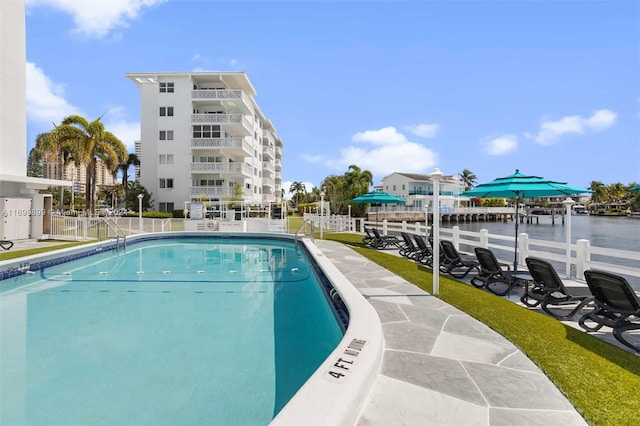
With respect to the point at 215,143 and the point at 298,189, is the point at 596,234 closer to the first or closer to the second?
the point at 215,143

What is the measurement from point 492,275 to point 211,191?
105ft

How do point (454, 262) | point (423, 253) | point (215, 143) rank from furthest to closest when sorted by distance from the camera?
1. point (215, 143)
2. point (423, 253)
3. point (454, 262)

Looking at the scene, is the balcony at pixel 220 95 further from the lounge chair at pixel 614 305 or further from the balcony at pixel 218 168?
the lounge chair at pixel 614 305

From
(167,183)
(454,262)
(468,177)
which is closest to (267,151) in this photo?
(167,183)

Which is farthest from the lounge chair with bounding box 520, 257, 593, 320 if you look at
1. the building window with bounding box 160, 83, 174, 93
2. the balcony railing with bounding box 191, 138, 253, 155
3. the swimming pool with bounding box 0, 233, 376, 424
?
the building window with bounding box 160, 83, 174, 93

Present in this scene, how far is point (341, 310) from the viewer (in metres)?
6.06

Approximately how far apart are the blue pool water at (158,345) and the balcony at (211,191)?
24439 millimetres

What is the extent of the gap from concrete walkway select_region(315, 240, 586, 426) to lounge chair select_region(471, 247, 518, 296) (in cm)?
249

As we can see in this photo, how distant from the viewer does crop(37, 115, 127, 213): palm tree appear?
85.1 ft

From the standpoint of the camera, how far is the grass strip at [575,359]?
2906mm

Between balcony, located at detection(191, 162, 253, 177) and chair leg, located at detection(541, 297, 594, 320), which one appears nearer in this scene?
chair leg, located at detection(541, 297, 594, 320)

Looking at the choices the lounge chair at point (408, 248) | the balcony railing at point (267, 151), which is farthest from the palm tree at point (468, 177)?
the lounge chair at point (408, 248)

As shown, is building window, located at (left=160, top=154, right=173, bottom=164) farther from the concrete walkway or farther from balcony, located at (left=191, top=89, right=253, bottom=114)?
the concrete walkway

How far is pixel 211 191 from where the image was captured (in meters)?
35.2
